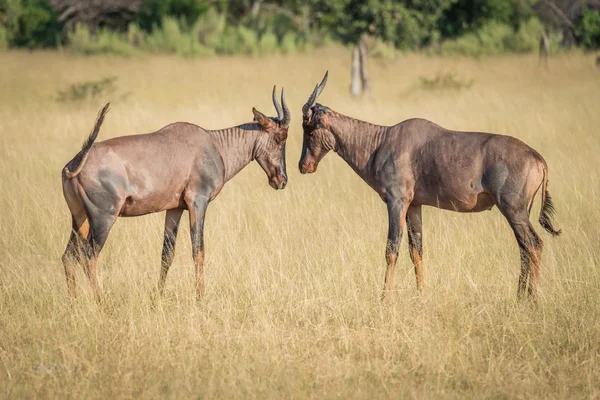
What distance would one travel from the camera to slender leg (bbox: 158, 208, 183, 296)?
24.5 ft

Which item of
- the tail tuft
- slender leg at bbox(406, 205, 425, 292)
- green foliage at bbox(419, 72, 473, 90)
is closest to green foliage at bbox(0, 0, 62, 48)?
green foliage at bbox(419, 72, 473, 90)

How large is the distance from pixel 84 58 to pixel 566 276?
2599 cm

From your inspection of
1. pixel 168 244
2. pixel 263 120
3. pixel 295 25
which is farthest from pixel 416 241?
pixel 295 25

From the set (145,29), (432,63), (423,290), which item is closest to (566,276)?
(423,290)

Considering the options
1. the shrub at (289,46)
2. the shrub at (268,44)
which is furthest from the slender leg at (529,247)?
the shrub at (268,44)

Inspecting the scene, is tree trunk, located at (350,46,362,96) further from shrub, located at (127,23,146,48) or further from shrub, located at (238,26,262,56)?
shrub, located at (127,23,146,48)

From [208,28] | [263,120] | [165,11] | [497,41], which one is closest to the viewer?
[263,120]

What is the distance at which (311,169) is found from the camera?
812 centimetres

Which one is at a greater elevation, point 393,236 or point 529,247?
point 529,247

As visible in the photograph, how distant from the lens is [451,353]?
588 centimetres

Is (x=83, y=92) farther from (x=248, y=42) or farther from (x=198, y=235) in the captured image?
(x=248, y=42)

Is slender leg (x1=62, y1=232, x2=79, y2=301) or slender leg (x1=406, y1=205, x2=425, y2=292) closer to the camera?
slender leg (x1=62, y1=232, x2=79, y2=301)

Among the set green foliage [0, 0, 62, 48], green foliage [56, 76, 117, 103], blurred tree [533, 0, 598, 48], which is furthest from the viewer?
blurred tree [533, 0, 598, 48]

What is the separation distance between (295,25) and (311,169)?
3907cm
